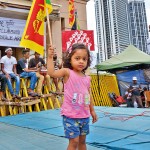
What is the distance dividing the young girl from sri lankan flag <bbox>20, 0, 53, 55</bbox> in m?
2.23

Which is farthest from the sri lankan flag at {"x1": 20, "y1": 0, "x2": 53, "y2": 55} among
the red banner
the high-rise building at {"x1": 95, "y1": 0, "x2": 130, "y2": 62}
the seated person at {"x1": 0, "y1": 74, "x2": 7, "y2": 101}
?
the high-rise building at {"x1": 95, "y1": 0, "x2": 130, "y2": 62}

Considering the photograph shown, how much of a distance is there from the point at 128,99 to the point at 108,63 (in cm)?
266

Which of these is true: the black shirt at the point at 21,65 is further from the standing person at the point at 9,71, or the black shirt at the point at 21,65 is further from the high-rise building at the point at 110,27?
the high-rise building at the point at 110,27

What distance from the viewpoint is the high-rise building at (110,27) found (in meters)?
23.3

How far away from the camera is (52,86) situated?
8.03 metres

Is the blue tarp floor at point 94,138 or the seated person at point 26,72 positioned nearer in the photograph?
the blue tarp floor at point 94,138

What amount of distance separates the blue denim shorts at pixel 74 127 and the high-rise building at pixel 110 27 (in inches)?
762

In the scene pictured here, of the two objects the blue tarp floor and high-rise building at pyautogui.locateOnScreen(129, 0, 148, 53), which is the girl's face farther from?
high-rise building at pyautogui.locateOnScreen(129, 0, 148, 53)

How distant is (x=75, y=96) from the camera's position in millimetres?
2123

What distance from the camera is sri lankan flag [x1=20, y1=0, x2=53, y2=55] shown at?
4284 mm

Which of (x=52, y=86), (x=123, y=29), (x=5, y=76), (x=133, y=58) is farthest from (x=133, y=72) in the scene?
(x=123, y=29)

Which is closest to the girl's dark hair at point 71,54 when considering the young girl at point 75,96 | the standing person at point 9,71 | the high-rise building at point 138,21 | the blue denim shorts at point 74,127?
the young girl at point 75,96

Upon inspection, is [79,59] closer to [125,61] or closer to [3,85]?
[3,85]

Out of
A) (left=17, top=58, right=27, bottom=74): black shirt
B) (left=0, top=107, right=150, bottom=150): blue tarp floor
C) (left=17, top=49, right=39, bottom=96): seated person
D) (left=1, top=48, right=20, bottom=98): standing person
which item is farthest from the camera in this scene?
(left=17, top=58, right=27, bottom=74): black shirt
